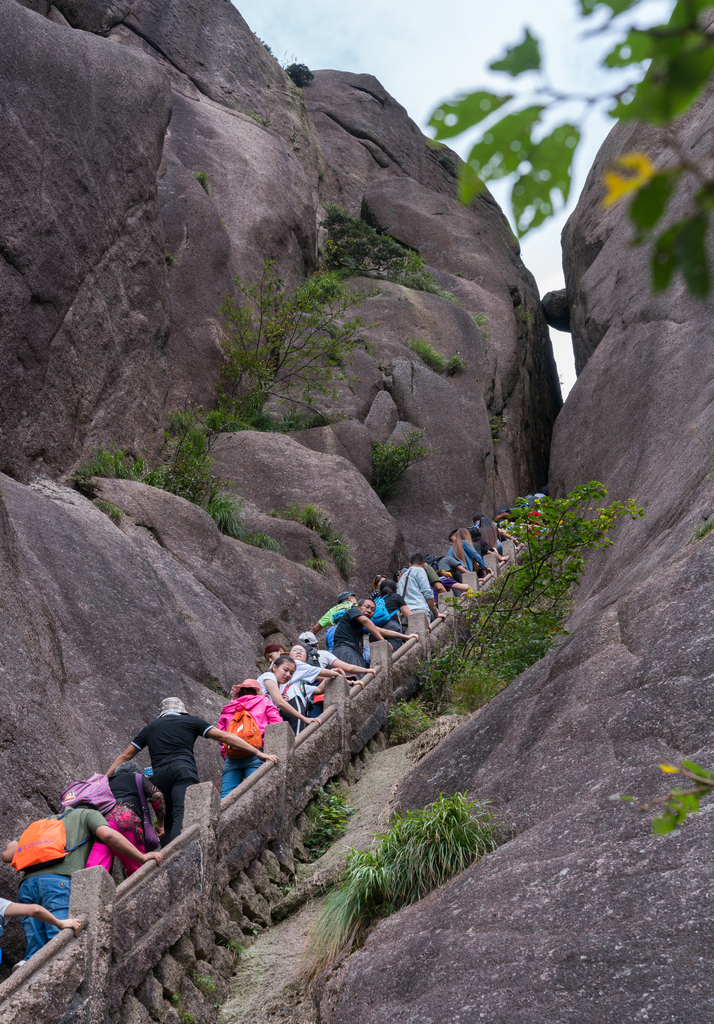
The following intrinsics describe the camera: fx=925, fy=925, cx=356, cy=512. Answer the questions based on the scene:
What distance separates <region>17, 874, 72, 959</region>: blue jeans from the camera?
5973 mm

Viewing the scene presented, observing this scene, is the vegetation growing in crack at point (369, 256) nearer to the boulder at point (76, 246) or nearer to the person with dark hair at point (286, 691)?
the boulder at point (76, 246)

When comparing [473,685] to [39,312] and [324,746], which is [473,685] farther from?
[39,312]

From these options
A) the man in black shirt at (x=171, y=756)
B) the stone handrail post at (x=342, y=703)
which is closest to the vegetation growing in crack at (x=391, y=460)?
the stone handrail post at (x=342, y=703)

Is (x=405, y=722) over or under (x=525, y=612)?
under

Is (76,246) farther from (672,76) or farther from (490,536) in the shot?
(672,76)

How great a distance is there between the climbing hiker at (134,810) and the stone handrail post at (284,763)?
1.45 m

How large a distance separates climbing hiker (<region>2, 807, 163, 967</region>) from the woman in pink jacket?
229 cm

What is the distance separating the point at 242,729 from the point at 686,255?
8223 millimetres

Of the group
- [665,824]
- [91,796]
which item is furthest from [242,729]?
[665,824]

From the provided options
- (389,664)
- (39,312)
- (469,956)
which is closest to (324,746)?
(389,664)

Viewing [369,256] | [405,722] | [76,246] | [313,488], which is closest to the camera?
[405,722]

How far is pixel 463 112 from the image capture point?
1.14 metres

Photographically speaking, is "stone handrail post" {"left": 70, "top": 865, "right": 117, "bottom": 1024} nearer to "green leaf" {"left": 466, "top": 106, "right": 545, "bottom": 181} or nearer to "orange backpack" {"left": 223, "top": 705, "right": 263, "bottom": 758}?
"orange backpack" {"left": 223, "top": 705, "right": 263, "bottom": 758}

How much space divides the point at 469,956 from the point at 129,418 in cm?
1411
